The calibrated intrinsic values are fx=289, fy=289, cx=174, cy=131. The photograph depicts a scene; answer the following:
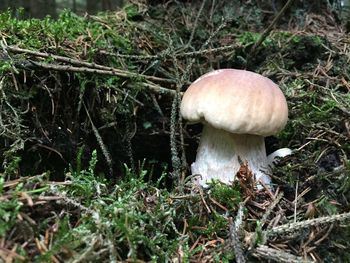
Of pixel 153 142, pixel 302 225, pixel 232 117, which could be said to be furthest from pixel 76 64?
pixel 302 225

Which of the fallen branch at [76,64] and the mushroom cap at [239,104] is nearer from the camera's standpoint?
the mushroom cap at [239,104]

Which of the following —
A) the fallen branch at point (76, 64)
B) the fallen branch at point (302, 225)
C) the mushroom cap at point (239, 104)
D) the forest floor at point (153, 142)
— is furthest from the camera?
the fallen branch at point (76, 64)

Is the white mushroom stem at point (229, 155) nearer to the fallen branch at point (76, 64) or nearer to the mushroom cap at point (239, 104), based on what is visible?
the mushroom cap at point (239, 104)

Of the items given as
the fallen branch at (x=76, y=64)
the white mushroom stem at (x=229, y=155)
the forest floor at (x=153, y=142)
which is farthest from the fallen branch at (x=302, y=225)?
the fallen branch at (x=76, y=64)

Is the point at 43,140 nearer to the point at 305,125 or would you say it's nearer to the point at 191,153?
the point at 191,153

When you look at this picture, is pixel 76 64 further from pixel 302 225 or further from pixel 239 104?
pixel 302 225

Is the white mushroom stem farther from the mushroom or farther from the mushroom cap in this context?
the mushroom cap
